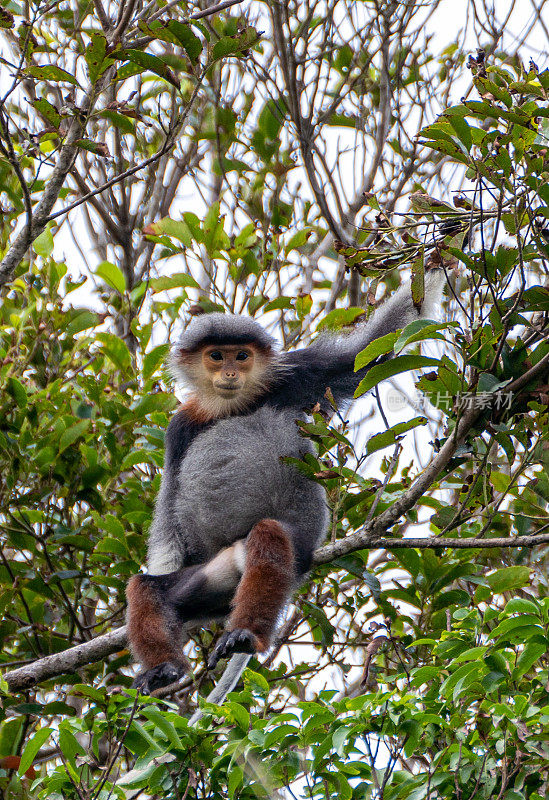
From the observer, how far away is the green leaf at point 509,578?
3.59 m

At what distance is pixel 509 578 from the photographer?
3.62 meters

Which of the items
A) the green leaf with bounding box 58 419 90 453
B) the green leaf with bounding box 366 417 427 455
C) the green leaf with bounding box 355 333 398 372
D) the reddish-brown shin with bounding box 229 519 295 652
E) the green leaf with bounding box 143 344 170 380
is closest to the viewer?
the green leaf with bounding box 355 333 398 372

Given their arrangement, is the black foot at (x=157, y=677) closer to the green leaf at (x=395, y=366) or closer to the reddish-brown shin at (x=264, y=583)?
the reddish-brown shin at (x=264, y=583)

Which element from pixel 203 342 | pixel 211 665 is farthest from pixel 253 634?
pixel 203 342

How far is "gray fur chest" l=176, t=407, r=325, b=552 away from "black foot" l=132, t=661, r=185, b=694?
82cm

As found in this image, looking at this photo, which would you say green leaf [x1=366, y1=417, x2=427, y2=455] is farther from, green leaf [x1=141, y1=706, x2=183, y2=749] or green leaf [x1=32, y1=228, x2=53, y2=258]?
green leaf [x1=32, y1=228, x2=53, y2=258]

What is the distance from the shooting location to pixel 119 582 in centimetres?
435

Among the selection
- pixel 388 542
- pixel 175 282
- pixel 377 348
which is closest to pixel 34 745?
pixel 388 542

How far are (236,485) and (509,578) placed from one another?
→ 1405 millimetres

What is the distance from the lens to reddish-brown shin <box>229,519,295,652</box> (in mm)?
3752

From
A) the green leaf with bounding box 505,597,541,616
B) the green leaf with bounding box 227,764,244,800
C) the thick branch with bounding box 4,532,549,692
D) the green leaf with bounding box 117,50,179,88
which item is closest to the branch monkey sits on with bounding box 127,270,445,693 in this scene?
the thick branch with bounding box 4,532,549,692

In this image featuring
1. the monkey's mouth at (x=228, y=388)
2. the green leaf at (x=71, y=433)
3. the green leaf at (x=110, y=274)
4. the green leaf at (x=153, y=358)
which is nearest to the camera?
the green leaf at (x=71, y=433)

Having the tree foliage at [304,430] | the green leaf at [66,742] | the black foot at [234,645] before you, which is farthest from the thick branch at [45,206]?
the green leaf at [66,742]

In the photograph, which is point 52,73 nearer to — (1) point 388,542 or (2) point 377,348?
(2) point 377,348
